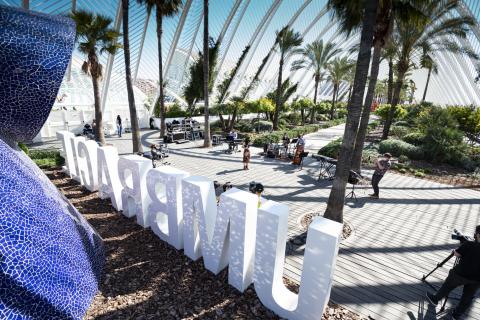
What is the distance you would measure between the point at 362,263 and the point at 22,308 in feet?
17.3

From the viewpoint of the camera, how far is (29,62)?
3.54 m

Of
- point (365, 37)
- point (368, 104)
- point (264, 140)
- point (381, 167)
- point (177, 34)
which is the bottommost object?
point (264, 140)

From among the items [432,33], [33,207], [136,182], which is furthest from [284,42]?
[33,207]

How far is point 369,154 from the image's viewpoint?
13.4 meters

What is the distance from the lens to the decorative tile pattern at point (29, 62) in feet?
11.3

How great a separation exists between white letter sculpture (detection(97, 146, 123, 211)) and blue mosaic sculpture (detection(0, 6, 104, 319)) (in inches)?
99.4

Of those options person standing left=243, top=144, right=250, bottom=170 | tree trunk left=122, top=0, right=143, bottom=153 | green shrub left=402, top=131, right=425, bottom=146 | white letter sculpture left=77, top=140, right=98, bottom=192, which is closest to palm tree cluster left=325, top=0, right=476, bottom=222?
person standing left=243, top=144, right=250, bottom=170

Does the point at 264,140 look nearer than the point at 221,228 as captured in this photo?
No

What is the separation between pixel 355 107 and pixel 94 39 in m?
12.4

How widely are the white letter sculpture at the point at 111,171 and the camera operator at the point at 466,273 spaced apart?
7064 millimetres

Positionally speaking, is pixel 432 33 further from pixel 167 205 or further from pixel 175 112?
pixel 175 112

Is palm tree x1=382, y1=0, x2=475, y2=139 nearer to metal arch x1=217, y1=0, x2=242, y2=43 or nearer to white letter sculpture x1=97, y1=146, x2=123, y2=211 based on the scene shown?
metal arch x1=217, y1=0, x2=242, y2=43

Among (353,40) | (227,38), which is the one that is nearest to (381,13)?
(227,38)

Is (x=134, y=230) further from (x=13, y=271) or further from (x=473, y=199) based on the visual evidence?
(x=473, y=199)
